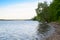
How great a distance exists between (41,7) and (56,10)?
15.0 meters

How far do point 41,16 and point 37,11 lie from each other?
2125 mm

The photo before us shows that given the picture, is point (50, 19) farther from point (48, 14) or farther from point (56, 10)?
point (56, 10)

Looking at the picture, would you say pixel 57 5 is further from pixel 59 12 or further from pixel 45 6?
pixel 45 6

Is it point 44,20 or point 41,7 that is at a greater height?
point 41,7

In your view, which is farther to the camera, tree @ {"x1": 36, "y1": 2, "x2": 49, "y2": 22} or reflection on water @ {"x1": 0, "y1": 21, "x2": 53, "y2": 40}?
tree @ {"x1": 36, "y1": 2, "x2": 49, "y2": 22}

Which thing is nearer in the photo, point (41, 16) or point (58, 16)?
point (58, 16)

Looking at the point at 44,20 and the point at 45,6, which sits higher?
the point at 45,6

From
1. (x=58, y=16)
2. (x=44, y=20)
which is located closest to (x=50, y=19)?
(x=44, y=20)

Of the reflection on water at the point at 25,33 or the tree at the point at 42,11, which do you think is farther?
the tree at the point at 42,11

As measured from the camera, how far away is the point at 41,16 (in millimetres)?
66312

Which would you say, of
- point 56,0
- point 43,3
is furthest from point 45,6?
point 56,0

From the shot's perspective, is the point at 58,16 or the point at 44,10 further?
the point at 44,10

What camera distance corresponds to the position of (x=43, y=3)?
67500mm

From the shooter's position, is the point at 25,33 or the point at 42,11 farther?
the point at 42,11
